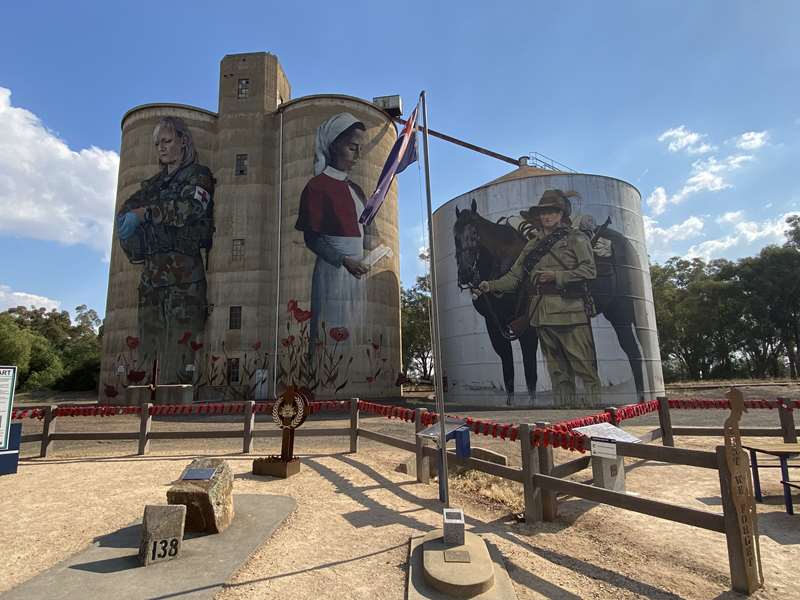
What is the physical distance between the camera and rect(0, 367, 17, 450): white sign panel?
31.3ft

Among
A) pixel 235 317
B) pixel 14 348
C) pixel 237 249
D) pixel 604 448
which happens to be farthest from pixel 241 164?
pixel 14 348

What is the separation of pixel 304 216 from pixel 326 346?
371 inches

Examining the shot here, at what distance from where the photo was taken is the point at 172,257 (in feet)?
105

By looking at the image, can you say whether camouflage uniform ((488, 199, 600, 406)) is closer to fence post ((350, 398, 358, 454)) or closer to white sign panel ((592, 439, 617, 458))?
fence post ((350, 398, 358, 454))

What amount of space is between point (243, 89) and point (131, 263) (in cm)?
1585

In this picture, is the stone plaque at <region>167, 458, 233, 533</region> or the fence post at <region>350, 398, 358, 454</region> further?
the fence post at <region>350, 398, 358, 454</region>

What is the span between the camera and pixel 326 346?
30.3 metres

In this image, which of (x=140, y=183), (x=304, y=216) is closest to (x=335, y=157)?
(x=304, y=216)

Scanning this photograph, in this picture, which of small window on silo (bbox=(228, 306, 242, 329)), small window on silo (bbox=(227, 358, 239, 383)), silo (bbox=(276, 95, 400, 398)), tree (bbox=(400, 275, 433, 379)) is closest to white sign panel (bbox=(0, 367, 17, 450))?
silo (bbox=(276, 95, 400, 398))

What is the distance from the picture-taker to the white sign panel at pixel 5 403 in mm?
9555

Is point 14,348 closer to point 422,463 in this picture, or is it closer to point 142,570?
point 422,463

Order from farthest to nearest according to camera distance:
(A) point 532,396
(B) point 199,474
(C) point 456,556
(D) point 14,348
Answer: (D) point 14,348 < (A) point 532,396 < (B) point 199,474 < (C) point 456,556

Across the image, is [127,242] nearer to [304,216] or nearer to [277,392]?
[304,216]

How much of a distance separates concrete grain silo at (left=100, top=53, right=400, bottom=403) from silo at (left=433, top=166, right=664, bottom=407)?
593cm
